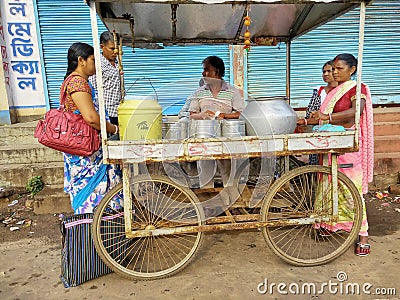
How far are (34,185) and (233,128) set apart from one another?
3.05 meters

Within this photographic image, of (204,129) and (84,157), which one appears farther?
(84,157)

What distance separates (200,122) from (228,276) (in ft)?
3.89

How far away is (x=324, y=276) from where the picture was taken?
7.97 feet

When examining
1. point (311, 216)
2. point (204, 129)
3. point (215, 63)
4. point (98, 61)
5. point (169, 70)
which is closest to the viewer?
point (98, 61)

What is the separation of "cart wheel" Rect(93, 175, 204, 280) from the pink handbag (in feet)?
1.32

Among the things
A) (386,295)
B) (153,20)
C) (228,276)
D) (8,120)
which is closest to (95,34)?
(153,20)

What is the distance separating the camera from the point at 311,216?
245 cm

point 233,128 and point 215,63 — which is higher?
point 215,63

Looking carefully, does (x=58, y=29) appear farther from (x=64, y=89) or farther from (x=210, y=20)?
(x=64, y=89)

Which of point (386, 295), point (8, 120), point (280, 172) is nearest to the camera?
point (386, 295)

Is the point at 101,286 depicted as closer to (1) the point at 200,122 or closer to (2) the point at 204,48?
(1) the point at 200,122

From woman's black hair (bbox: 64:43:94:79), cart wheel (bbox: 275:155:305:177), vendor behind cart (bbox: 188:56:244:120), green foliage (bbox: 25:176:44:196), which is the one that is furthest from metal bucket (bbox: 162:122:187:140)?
green foliage (bbox: 25:176:44:196)

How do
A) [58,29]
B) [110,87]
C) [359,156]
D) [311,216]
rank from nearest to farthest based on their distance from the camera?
[311,216] < [359,156] < [110,87] < [58,29]

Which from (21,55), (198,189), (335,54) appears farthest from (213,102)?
(21,55)
